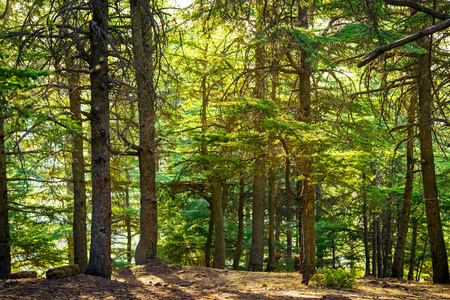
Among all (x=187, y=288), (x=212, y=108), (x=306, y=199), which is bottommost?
(x=187, y=288)

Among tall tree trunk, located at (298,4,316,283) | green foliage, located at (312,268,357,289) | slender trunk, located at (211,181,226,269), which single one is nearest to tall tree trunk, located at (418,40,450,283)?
tall tree trunk, located at (298,4,316,283)

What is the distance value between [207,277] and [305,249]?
243cm

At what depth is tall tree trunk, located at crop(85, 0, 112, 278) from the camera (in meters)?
7.17

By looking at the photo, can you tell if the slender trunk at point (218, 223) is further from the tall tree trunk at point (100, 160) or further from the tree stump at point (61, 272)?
the tree stump at point (61, 272)

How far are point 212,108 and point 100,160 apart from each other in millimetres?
7556

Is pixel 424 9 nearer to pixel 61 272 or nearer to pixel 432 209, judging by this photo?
pixel 61 272

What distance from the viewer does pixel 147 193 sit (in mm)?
9789

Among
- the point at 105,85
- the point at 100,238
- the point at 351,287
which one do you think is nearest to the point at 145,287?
the point at 100,238

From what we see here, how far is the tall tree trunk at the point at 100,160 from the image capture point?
23.5 feet

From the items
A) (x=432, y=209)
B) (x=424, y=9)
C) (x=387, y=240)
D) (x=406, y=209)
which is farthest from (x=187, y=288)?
(x=387, y=240)

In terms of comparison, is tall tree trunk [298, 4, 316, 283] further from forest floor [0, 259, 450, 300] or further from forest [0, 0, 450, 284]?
forest floor [0, 259, 450, 300]

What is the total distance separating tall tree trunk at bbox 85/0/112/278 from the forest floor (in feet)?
1.46

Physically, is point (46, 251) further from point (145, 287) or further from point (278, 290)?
point (278, 290)

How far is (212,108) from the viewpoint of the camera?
47.1 feet
